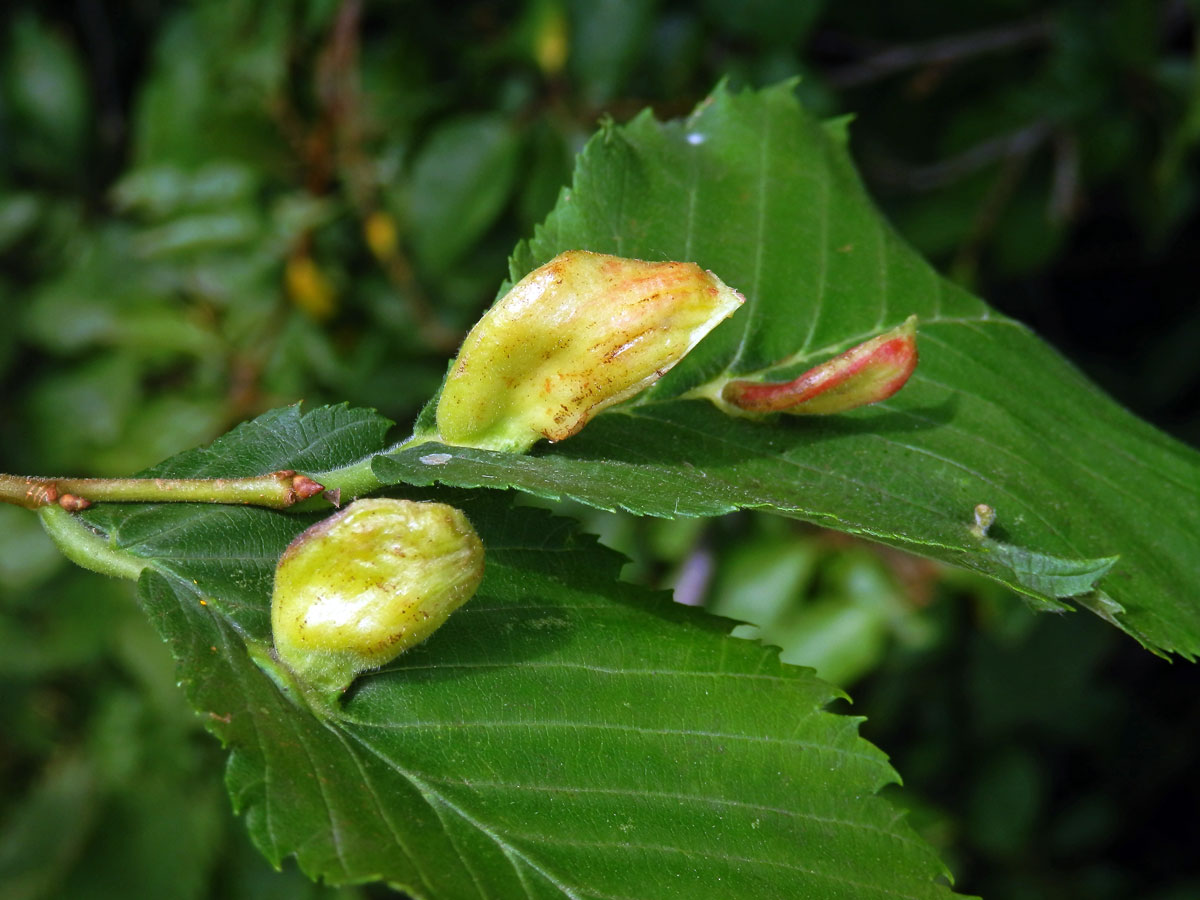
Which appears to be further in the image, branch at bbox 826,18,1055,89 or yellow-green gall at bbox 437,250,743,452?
branch at bbox 826,18,1055,89

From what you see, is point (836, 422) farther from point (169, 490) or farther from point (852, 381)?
point (169, 490)

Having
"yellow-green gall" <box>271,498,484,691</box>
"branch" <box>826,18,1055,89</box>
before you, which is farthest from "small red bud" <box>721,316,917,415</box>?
"branch" <box>826,18,1055,89</box>

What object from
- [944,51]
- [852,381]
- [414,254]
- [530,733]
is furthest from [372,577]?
[944,51]

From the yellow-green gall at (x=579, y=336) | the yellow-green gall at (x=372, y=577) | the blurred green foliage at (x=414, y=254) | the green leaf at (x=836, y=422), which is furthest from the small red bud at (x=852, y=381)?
the blurred green foliage at (x=414, y=254)

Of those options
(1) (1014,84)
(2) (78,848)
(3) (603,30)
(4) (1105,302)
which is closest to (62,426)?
(2) (78,848)

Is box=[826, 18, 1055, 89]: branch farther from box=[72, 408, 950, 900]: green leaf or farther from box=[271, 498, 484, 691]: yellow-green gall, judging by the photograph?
box=[271, 498, 484, 691]: yellow-green gall

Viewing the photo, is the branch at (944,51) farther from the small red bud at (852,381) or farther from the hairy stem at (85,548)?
the hairy stem at (85,548)
